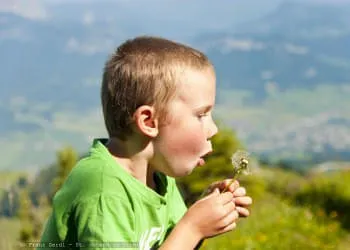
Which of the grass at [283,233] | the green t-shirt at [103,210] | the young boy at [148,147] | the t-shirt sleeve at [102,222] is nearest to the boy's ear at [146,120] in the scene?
the young boy at [148,147]

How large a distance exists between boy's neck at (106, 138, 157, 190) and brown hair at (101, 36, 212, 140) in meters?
0.03

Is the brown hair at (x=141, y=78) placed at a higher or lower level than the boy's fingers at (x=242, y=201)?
higher

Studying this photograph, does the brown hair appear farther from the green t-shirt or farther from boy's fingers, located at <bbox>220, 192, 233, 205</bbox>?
boy's fingers, located at <bbox>220, 192, 233, 205</bbox>

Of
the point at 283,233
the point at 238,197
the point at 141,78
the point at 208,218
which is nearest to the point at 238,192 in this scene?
the point at 238,197

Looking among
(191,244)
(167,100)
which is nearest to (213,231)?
(191,244)

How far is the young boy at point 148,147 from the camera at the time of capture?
1.91 m

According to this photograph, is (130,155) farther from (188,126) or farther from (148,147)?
(188,126)

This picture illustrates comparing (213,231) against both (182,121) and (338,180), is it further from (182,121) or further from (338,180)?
(338,180)

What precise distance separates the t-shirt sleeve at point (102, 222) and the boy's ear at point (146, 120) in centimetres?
23

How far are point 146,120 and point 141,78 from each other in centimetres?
12

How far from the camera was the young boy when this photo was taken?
1.91 metres

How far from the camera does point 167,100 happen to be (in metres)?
1.99

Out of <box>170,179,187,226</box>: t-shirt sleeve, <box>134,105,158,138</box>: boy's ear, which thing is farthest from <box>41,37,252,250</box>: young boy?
<box>170,179,187,226</box>: t-shirt sleeve

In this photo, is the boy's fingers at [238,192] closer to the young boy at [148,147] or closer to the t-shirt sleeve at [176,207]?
the young boy at [148,147]
